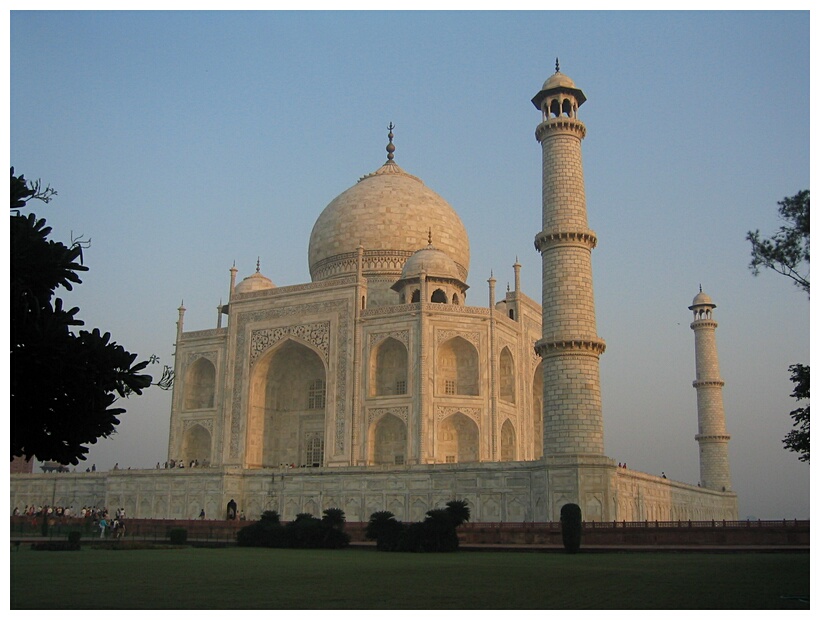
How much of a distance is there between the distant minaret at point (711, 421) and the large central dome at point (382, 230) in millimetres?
9537

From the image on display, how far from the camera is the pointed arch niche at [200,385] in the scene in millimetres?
32031

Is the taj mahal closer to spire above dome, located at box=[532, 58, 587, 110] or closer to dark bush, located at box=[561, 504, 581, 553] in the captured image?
spire above dome, located at box=[532, 58, 587, 110]

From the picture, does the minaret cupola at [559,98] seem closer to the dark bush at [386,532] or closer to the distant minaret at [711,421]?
the dark bush at [386,532]

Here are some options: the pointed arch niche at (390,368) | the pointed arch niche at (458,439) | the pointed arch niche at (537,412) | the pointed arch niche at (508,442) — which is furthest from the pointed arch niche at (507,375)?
the pointed arch niche at (390,368)

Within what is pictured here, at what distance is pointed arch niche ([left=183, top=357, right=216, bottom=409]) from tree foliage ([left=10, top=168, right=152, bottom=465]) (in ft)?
77.8

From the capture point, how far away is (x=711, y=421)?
104ft

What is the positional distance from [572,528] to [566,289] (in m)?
6.56

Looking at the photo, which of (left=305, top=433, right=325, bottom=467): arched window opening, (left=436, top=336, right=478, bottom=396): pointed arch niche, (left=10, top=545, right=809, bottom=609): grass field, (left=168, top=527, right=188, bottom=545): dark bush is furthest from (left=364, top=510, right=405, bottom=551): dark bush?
(left=305, top=433, right=325, bottom=467): arched window opening

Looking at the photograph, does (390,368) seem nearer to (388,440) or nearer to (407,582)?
(388,440)

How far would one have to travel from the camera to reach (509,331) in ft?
99.1

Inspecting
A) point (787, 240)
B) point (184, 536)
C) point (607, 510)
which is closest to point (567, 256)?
point (607, 510)

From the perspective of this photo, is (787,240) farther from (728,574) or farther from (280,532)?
(280,532)

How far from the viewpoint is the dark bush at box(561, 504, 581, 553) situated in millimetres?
15659
